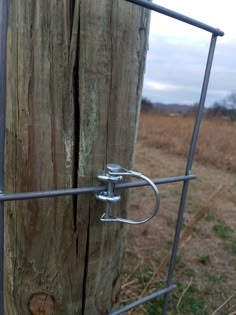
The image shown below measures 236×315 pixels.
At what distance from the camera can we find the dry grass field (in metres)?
1.93

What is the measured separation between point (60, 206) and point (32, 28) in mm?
356

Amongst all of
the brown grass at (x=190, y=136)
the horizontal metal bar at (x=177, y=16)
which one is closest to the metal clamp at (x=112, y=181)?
the horizontal metal bar at (x=177, y=16)

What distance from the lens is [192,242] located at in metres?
2.74

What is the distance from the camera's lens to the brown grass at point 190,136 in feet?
18.3

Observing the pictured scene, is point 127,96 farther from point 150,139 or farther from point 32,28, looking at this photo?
point 150,139

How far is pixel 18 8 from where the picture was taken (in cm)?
55

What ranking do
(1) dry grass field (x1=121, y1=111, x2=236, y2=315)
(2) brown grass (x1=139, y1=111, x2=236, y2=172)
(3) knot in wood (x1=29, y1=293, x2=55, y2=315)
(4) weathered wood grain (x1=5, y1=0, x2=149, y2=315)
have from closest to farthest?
1. (4) weathered wood grain (x1=5, y1=0, x2=149, y2=315)
2. (3) knot in wood (x1=29, y1=293, x2=55, y2=315)
3. (1) dry grass field (x1=121, y1=111, x2=236, y2=315)
4. (2) brown grass (x1=139, y1=111, x2=236, y2=172)

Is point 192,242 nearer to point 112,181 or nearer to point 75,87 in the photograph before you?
point 112,181

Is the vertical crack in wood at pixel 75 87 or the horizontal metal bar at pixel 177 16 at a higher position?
the horizontal metal bar at pixel 177 16

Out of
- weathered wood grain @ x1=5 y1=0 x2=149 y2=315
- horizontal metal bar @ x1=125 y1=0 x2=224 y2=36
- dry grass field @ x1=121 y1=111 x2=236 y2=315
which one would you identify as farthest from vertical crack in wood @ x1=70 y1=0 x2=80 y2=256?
dry grass field @ x1=121 y1=111 x2=236 y2=315

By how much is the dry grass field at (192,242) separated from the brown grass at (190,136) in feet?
0.09

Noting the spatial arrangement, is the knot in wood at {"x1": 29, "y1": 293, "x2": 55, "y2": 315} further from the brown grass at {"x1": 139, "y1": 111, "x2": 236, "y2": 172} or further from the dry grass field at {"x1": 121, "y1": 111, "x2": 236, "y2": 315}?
the brown grass at {"x1": 139, "y1": 111, "x2": 236, "y2": 172}

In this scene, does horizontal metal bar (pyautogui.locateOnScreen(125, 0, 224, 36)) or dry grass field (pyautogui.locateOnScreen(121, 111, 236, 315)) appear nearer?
horizontal metal bar (pyautogui.locateOnScreen(125, 0, 224, 36))

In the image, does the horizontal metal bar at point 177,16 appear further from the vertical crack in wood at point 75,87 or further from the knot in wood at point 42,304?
the knot in wood at point 42,304
